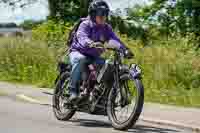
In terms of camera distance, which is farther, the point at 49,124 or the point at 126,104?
the point at 49,124

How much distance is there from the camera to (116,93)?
10312 mm

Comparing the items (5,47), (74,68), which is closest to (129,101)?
(74,68)

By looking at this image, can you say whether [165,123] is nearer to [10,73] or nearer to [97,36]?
[97,36]

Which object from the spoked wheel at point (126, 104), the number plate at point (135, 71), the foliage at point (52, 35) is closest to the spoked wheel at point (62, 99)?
the spoked wheel at point (126, 104)

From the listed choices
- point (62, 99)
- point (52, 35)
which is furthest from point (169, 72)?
point (52, 35)

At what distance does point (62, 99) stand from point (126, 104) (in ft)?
6.26

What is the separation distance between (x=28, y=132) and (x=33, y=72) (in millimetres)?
12603

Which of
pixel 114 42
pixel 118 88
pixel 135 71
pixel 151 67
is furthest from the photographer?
pixel 151 67

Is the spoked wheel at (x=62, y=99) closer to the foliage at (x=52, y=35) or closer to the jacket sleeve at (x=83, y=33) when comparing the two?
the jacket sleeve at (x=83, y=33)

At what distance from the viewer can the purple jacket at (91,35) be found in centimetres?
1076

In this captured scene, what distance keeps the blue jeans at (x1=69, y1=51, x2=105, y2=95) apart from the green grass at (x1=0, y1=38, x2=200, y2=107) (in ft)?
11.6

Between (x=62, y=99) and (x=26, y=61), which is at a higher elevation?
(x=62, y=99)

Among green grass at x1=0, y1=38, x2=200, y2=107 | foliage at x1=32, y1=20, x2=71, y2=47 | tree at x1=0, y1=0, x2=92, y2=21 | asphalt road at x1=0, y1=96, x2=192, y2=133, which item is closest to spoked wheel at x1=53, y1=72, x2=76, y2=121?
asphalt road at x1=0, y1=96, x2=192, y2=133

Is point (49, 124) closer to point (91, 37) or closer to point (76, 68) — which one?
point (76, 68)
